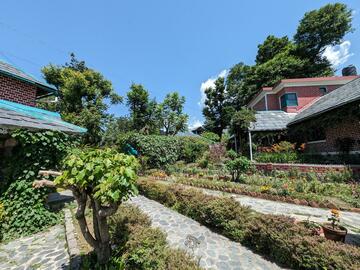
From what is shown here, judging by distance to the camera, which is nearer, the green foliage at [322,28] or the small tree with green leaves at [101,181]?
the small tree with green leaves at [101,181]

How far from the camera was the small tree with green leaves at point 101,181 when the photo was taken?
257cm

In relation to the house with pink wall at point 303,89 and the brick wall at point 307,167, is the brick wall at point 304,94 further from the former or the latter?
the brick wall at point 307,167

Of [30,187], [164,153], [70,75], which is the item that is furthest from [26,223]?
[70,75]

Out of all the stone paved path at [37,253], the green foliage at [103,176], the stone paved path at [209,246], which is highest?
the green foliage at [103,176]

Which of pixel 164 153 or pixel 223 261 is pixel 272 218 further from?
pixel 164 153

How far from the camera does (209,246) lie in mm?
4238

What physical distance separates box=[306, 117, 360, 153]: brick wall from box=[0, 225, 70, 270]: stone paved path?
14.1m

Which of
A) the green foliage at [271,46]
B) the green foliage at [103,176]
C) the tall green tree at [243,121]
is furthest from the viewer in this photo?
the green foliage at [271,46]

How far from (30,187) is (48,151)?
113 cm

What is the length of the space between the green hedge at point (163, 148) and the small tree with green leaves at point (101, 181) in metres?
11.2

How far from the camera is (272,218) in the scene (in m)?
3.97

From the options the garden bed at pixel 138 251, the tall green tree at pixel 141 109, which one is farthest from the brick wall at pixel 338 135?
the tall green tree at pixel 141 109

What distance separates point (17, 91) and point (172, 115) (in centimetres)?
1941

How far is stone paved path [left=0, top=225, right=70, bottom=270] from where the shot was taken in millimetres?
3814
